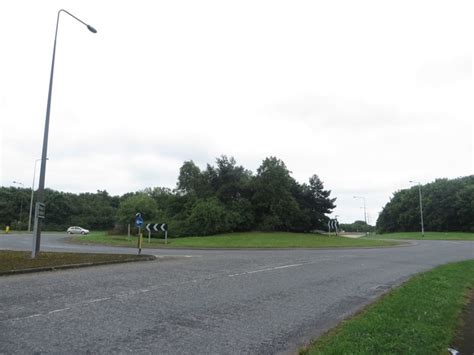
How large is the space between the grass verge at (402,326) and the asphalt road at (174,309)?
57 centimetres

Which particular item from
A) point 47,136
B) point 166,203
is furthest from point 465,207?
point 47,136

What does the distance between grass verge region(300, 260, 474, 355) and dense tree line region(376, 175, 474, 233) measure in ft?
310

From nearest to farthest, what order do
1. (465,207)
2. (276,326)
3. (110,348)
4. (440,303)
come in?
(110,348) < (276,326) < (440,303) < (465,207)

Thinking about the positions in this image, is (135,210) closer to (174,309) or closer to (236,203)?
(236,203)

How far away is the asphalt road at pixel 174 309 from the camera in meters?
6.17

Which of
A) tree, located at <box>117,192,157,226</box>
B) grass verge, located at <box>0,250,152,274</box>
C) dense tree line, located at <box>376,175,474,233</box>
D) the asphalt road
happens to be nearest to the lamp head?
grass verge, located at <box>0,250,152,274</box>

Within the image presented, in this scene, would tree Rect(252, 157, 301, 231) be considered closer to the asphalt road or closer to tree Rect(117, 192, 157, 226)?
tree Rect(117, 192, 157, 226)

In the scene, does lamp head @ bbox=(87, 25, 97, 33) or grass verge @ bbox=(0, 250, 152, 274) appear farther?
lamp head @ bbox=(87, 25, 97, 33)

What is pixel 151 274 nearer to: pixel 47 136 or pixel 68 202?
pixel 47 136

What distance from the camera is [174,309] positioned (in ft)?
27.6

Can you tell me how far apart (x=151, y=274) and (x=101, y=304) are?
5195 mm

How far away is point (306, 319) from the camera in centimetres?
821

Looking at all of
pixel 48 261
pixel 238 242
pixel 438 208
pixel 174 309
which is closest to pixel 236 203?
pixel 238 242

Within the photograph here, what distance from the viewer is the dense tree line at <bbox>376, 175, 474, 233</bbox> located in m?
95.4
